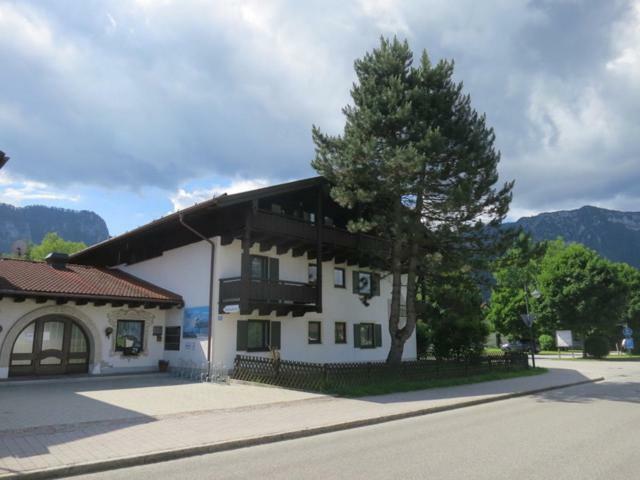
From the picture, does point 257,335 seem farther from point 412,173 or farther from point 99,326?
point 412,173

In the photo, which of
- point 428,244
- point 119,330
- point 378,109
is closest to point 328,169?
point 378,109

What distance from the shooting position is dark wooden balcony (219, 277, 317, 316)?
19.5 metres

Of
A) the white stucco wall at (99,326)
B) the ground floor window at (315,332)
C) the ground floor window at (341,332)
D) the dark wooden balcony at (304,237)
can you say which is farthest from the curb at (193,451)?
the white stucco wall at (99,326)

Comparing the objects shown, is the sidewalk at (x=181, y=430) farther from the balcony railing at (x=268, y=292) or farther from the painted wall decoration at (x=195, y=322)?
the painted wall decoration at (x=195, y=322)

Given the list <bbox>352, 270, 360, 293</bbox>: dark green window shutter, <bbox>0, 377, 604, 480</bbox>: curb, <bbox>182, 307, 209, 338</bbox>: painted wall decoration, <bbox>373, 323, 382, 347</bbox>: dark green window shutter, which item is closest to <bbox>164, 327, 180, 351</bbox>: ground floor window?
<bbox>182, 307, 209, 338</bbox>: painted wall decoration

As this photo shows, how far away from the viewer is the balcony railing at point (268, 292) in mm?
19656

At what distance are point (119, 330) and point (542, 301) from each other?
131 ft

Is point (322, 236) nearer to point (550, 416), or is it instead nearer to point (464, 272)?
point (464, 272)

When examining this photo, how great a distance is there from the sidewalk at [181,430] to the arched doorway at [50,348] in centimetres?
942

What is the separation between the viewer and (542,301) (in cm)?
4738

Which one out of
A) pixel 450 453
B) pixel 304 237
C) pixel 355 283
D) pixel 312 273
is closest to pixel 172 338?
pixel 312 273

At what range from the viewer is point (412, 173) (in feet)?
62.6

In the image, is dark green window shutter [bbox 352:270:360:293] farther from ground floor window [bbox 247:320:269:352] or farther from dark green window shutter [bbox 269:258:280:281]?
ground floor window [bbox 247:320:269:352]

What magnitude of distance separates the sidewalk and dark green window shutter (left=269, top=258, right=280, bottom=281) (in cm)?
815
